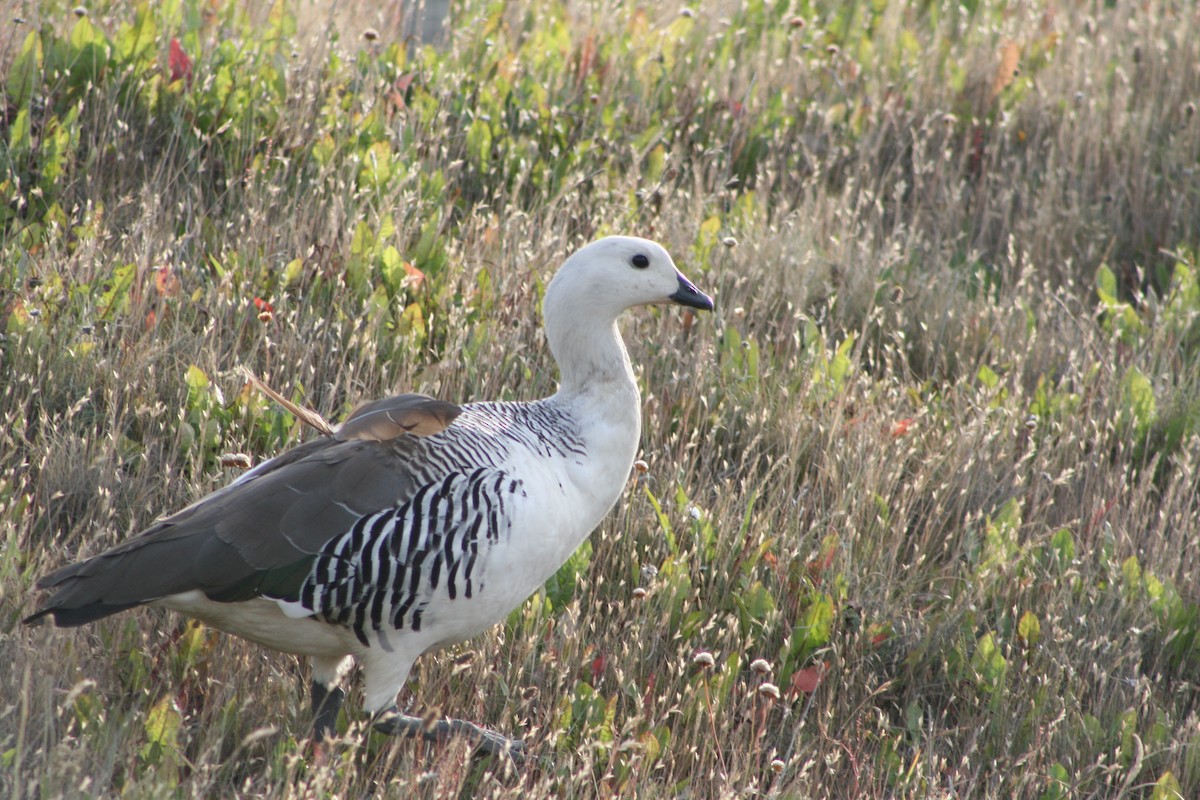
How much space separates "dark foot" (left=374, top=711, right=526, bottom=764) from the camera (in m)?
3.74

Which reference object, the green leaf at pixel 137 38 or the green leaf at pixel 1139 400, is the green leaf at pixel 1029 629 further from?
the green leaf at pixel 137 38

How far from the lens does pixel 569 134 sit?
22.2 feet

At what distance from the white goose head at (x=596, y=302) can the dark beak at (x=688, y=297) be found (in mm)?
96

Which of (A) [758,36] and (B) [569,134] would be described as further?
(A) [758,36]

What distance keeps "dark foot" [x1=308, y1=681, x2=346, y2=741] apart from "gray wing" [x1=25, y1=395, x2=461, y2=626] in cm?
54

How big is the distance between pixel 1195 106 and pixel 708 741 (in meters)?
5.90

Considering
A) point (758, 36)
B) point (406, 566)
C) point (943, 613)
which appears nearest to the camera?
point (406, 566)

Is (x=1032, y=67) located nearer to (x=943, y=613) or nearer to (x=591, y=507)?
(x=943, y=613)

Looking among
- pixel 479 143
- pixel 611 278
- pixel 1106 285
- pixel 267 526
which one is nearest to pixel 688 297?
pixel 611 278

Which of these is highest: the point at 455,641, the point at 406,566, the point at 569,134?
the point at 569,134

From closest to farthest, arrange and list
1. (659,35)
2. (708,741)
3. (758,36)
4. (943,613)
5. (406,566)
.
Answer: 1. (406,566)
2. (708,741)
3. (943,613)
4. (659,35)
5. (758,36)

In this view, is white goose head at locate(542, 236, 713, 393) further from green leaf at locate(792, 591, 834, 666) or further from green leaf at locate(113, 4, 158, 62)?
green leaf at locate(113, 4, 158, 62)

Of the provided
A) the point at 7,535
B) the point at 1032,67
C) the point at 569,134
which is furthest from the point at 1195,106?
the point at 7,535

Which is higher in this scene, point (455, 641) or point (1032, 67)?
point (1032, 67)
